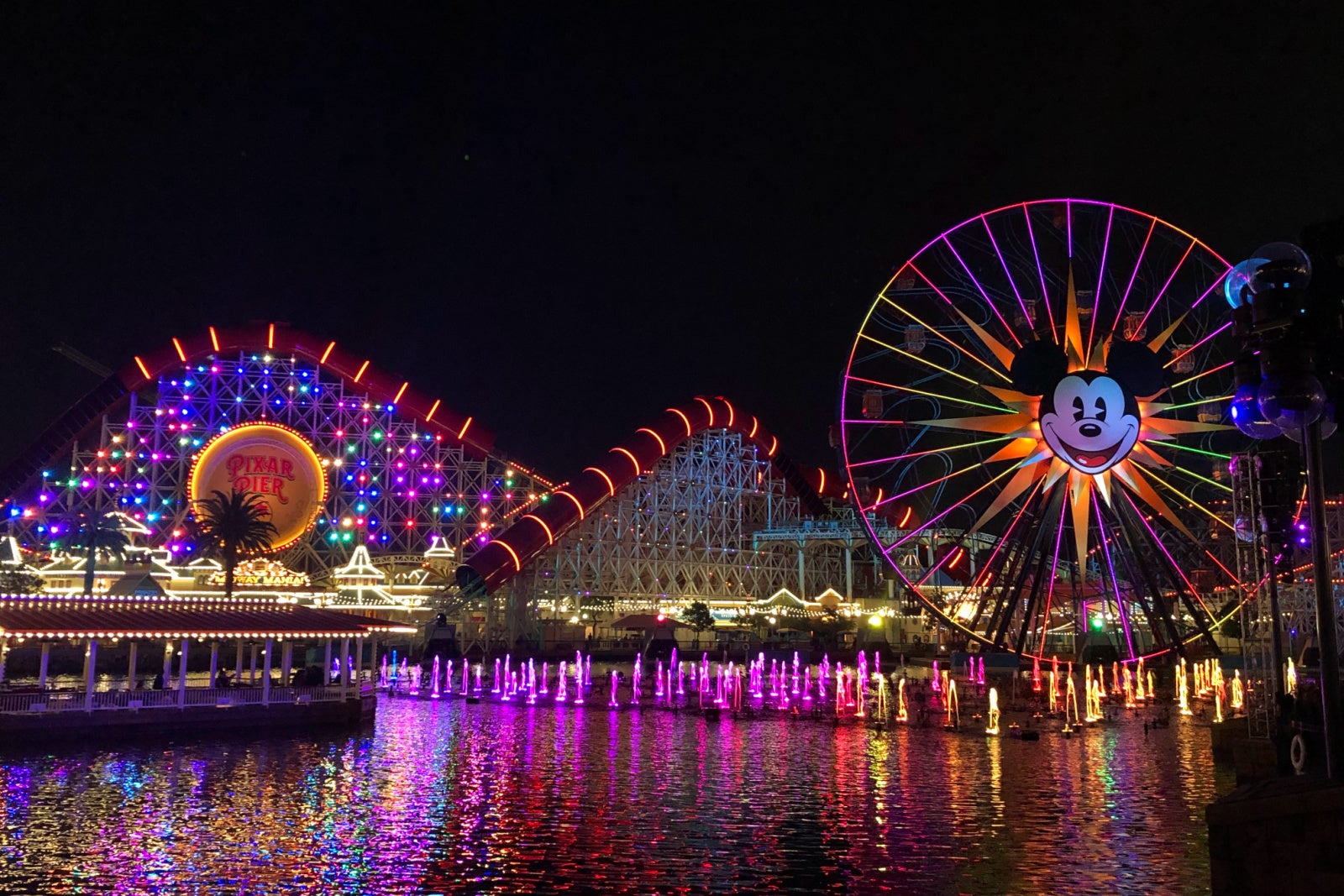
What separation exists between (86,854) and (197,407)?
55.6m

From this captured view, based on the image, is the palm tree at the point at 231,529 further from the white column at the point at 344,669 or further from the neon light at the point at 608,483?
the white column at the point at 344,669

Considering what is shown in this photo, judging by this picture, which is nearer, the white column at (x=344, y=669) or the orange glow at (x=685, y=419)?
the white column at (x=344, y=669)

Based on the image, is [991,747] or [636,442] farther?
[636,442]

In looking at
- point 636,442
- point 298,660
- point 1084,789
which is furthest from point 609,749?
point 636,442

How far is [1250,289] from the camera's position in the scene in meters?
13.1

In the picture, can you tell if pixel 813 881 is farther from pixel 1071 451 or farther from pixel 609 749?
pixel 1071 451

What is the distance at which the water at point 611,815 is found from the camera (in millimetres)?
14750

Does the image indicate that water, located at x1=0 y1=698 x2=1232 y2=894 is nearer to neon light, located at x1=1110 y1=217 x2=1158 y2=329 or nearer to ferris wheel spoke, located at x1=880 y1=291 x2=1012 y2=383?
ferris wheel spoke, located at x1=880 y1=291 x2=1012 y2=383

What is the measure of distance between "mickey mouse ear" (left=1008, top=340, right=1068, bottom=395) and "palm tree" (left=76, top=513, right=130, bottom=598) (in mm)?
40022

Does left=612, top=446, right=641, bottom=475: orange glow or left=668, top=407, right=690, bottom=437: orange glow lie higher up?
left=668, top=407, right=690, bottom=437: orange glow

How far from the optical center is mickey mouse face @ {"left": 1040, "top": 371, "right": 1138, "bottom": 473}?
116 feet

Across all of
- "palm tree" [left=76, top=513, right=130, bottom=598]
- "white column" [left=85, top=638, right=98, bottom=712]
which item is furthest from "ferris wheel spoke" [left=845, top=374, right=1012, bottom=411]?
"palm tree" [left=76, top=513, right=130, bottom=598]

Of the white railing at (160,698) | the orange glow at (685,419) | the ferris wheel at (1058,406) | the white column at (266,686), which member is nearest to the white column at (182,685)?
the white railing at (160,698)

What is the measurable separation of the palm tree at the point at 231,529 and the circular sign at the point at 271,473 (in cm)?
179
